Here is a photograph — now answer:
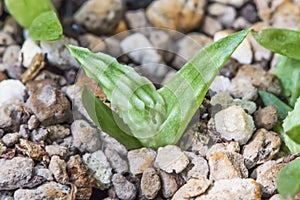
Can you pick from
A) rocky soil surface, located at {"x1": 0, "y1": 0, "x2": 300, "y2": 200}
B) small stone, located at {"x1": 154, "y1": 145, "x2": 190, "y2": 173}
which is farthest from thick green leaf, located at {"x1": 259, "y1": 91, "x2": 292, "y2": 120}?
small stone, located at {"x1": 154, "y1": 145, "x2": 190, "y2": 173}

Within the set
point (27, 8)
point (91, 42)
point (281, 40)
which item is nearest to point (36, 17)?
point (27, 8)

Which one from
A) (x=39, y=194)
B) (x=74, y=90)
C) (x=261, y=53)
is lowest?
(x=39, y=194)

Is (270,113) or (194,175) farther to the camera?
(270,113)

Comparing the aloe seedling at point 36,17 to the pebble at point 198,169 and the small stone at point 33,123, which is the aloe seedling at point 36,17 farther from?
the pebble at point 198,169

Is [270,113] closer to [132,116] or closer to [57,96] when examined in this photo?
[132,116]

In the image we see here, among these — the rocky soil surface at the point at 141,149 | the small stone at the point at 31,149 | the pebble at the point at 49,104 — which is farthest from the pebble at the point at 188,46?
the small stone at the point at 31,149

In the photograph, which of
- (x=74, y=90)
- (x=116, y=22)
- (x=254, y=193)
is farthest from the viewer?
(x=116, y=22)

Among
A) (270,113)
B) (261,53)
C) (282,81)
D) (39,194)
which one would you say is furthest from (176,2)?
(39,194)
